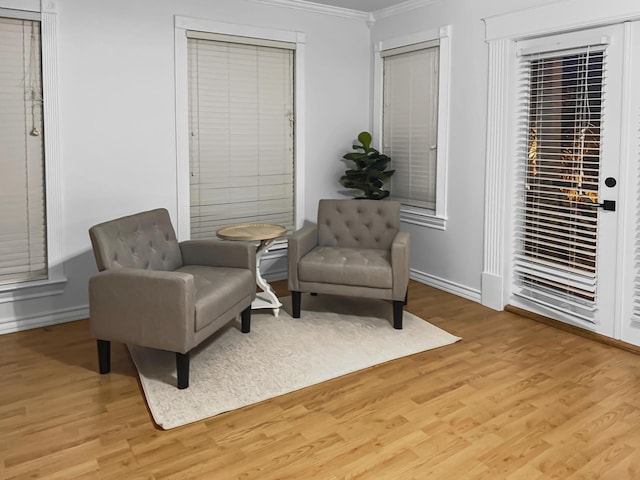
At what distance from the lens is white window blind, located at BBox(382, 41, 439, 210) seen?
4.91m

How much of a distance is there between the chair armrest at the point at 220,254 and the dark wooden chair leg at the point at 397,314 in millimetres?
979

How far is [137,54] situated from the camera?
4242mm

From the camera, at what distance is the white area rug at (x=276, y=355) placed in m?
2.94

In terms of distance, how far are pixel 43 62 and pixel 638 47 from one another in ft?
12.3

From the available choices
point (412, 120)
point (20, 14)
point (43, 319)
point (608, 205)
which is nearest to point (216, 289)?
point (43, 319)

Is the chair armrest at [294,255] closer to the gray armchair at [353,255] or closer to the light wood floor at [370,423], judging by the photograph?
the gray armchair at [353,255]

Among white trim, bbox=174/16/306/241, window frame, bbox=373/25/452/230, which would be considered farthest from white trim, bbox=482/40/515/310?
white trim, bbox=174/16/306/241

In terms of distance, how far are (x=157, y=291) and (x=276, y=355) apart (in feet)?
2.87

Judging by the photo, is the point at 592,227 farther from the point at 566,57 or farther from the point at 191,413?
the point at 191,413

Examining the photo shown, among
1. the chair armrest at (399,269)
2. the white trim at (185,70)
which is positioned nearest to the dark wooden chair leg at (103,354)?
the white trim at (185,70)

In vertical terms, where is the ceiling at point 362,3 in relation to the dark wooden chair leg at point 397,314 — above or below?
above

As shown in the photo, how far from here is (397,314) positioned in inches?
154

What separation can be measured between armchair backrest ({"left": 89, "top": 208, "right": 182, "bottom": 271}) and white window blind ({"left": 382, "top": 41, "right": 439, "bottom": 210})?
227 cm

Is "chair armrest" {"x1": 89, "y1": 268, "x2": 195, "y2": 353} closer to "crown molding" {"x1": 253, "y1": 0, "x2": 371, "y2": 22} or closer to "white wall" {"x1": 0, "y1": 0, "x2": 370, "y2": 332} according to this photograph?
"white wall" {"x1": 0, "y1": 0, "x2": 370, "y2": 332}
